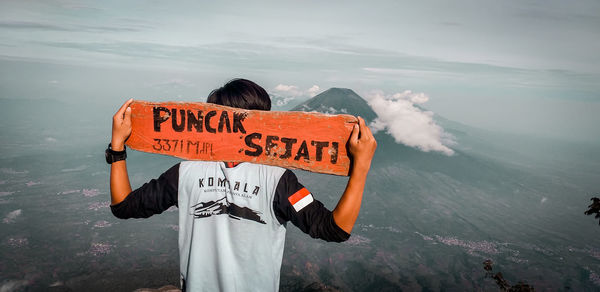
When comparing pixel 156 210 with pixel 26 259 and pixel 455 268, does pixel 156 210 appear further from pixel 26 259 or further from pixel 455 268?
pixel 455 268

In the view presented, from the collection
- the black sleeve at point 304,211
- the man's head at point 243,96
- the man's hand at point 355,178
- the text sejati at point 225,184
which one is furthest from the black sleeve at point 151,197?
the man's hand at point 355,178

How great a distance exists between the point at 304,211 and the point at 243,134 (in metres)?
0.90

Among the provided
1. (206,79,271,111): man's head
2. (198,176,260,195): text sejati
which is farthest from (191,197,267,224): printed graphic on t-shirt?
(206,79,271,111): man's head

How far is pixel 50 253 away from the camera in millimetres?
130125

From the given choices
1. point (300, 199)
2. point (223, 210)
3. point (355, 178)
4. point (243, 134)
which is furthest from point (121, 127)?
point (355, 178)

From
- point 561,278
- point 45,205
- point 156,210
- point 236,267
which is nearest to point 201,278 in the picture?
point 236,267

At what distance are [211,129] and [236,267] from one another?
1.20m

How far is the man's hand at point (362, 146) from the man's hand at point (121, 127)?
2010mm

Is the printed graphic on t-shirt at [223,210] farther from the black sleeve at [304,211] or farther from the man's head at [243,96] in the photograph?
the man's head at [243,96]

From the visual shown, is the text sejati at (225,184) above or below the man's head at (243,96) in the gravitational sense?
below

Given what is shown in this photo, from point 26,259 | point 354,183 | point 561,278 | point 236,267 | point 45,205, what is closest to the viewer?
point 354,183

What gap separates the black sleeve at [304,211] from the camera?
92.7 inches

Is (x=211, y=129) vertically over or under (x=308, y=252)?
over

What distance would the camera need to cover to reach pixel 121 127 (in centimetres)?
284
